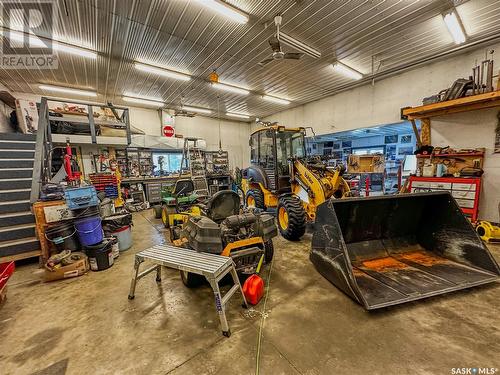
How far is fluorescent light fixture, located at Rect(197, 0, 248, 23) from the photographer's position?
3.25 m

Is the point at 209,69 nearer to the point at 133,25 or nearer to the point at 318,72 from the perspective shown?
the point at 133,25

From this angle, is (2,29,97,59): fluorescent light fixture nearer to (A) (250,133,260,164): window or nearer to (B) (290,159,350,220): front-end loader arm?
(A) (250,133,260,164): window

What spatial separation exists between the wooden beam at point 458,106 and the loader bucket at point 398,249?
261cm

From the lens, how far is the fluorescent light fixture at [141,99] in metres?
7.34

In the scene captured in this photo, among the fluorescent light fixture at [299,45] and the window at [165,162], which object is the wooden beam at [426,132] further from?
the window at [165,162]

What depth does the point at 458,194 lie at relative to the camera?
4.05m

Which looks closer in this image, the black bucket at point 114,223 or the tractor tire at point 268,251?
the tractor tire at point 268,251

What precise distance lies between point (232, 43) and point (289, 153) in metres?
2.76

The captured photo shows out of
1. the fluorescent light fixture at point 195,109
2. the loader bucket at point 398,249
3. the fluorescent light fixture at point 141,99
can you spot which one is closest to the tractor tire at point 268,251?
the loader bucket at point 398,249

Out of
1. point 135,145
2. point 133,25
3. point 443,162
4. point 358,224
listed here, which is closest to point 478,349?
point 358,224

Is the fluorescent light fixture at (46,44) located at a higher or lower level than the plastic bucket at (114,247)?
higher

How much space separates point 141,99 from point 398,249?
29.7 ft

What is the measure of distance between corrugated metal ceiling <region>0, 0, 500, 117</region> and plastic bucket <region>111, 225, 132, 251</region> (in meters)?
3.76

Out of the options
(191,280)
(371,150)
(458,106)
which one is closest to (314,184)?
(191,280)
